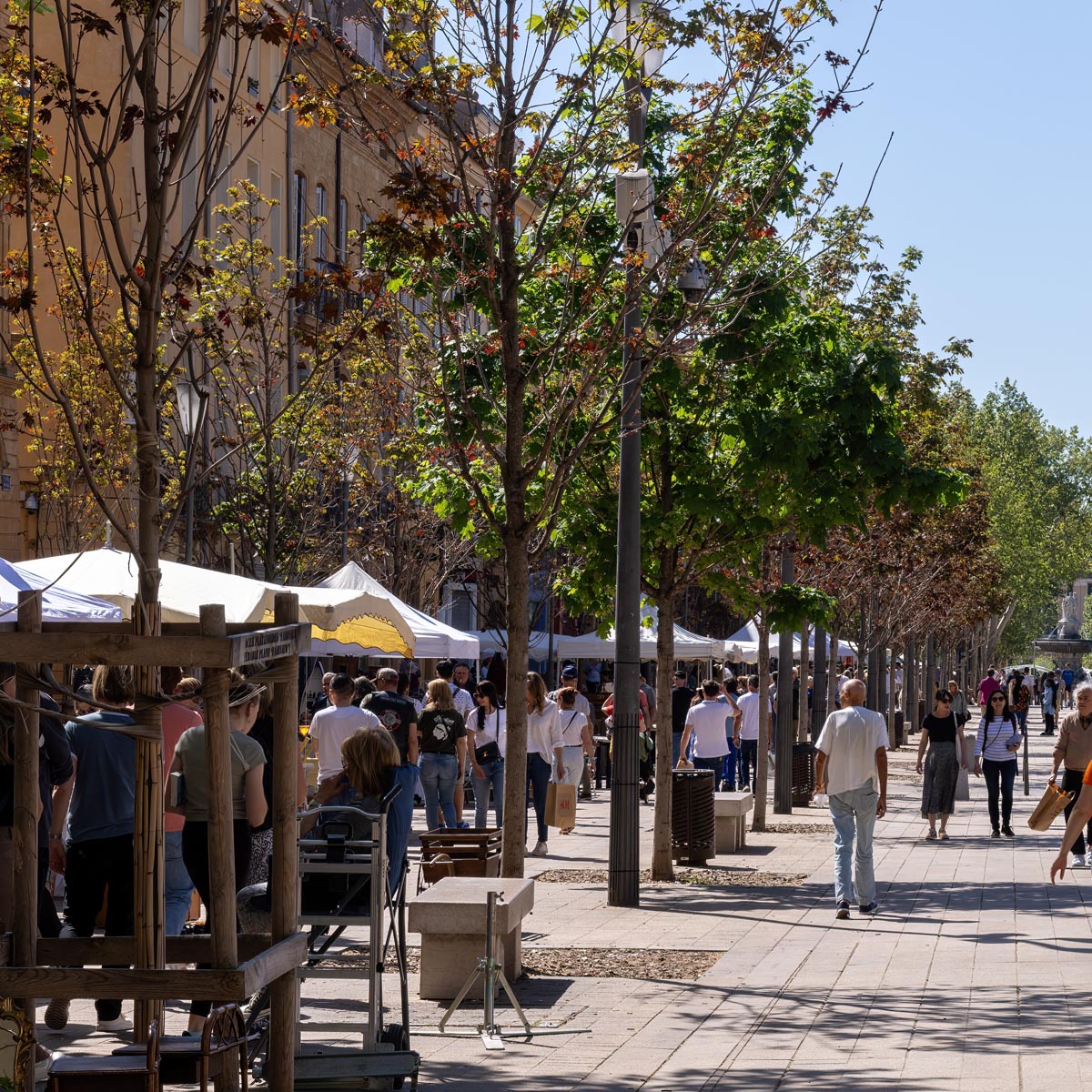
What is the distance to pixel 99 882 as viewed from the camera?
389 inches

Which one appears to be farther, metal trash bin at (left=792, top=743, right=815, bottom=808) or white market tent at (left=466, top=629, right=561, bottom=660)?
white market tent at (left=466, top=629, right=561, bottom=660)

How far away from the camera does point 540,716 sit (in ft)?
63.5

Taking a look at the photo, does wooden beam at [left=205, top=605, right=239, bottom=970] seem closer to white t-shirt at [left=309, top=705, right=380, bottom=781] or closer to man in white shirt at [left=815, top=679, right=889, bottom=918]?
white t-shirt at [left=309, top=705, right=380, bottom=781]

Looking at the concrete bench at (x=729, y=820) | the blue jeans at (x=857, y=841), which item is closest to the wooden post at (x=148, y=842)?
the blue jeans at (x=857, y=841)

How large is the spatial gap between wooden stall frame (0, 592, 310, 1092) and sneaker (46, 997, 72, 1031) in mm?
2795

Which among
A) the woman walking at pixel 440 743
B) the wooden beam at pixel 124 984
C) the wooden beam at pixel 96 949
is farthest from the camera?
the woman walking at pixel 440 743

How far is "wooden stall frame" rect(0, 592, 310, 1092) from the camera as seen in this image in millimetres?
5762

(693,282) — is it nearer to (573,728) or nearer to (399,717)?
(399,717)

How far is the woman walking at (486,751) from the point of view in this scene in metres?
19.6

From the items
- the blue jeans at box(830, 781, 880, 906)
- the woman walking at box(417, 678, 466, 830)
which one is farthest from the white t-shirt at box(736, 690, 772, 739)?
the blue jeans at box(830, 781, 880, 906)

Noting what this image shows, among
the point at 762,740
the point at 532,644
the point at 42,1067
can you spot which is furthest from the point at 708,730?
the point at 532,644

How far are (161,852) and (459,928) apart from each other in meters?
4.08

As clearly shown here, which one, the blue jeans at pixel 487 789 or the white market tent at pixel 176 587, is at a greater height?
the white market tent at pixel 176 587

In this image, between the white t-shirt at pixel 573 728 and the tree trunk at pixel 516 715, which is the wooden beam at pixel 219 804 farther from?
the white t-shirt at pixel 573 728
